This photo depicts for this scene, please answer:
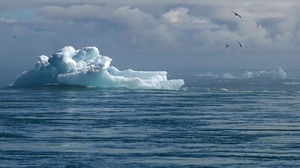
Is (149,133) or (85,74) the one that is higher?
(85,74)

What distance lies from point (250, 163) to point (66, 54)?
4463cm

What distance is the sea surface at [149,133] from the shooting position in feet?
95.2

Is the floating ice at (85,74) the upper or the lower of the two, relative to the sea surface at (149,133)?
upper

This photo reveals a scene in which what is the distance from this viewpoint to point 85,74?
238 feet

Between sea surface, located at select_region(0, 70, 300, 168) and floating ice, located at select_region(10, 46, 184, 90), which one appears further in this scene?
floating ice, located at select_region(10, 46, 184, 90)

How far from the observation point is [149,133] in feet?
123

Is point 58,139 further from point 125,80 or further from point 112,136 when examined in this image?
point 125,80

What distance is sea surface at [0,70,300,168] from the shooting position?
29016 mm

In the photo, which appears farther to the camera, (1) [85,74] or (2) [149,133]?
(1) [85,74]

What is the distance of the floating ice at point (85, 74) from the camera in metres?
71.4

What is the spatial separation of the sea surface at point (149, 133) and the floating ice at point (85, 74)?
9.83 metres

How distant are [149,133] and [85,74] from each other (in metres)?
35.7

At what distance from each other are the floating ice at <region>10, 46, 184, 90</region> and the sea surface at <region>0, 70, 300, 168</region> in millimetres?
9833

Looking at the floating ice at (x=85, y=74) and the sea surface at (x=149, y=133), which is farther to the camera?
the floating ice at (x=85, y=74)
